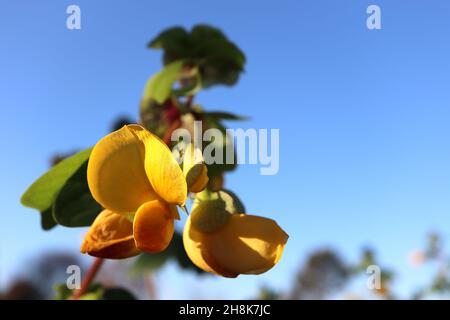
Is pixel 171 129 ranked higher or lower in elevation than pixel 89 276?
higher

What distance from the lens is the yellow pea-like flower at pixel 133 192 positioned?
431 millimetres

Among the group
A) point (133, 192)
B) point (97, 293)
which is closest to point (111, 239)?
point (133, 192)

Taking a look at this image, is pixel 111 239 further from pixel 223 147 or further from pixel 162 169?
pixel 223 147

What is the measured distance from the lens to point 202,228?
517 millimetres

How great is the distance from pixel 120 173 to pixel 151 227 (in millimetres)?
67

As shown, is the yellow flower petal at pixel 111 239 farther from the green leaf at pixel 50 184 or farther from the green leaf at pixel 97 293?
the green leaf at pixel 97 293

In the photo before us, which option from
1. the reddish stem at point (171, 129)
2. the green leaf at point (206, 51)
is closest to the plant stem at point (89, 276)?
the reddish stem at point (171, 129)

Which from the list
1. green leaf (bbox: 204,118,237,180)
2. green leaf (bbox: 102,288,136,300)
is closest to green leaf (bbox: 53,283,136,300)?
green leaf (bbox: 102,288,136,300)

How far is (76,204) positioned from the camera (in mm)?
603

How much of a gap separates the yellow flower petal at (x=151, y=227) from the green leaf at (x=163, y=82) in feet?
1.25

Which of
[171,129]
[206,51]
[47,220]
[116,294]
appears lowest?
[116,294]

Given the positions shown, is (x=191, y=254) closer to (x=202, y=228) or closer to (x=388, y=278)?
(x=202, y=228)

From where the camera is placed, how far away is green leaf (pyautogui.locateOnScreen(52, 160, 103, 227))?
23.3 inches
